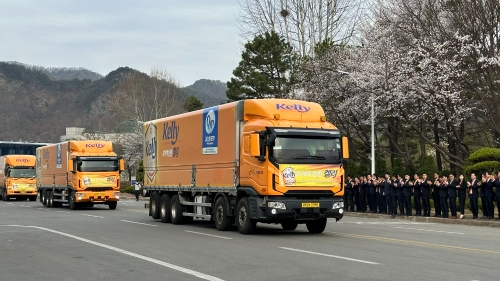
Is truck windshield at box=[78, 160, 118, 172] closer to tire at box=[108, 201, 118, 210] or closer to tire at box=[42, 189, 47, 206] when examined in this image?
tire at box=[108, 201, 118, 210]

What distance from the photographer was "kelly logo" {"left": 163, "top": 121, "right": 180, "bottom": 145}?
26.0 meters

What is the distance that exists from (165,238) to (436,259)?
7560 millimetres

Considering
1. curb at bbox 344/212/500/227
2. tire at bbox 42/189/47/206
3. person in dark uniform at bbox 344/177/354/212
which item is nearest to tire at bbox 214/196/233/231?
curb at bbox 344/212/500/227

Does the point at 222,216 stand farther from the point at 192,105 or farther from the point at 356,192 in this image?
the point at 192,105

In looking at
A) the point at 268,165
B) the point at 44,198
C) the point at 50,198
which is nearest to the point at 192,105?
the point at 44,198

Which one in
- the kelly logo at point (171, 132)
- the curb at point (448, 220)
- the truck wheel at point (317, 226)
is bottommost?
the curb at point (448, 220)

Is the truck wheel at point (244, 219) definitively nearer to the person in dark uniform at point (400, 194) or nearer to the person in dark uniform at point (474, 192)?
the person in dark uniform at point (474, 192)

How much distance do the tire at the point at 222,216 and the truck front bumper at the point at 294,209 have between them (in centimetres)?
195

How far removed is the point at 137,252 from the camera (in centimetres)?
1553

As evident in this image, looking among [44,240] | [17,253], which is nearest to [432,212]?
[44,240]

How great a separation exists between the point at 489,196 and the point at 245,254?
592 inches

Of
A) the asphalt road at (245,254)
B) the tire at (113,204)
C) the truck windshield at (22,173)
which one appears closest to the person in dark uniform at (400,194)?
the asphalt road at (245,254)

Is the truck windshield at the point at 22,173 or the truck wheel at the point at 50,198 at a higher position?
the truck windshield at the point at 22,173

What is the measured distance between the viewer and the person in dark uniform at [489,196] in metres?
27.2
